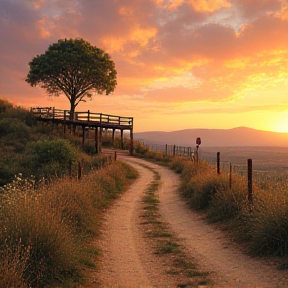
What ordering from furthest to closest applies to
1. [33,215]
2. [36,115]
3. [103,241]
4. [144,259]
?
[36,115] → [103,241] → [144,259] → [33,215]

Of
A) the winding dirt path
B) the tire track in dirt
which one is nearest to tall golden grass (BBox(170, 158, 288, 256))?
the winding dirt path

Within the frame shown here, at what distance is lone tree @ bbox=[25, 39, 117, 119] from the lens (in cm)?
4884

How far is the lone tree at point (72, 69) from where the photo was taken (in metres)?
48.8

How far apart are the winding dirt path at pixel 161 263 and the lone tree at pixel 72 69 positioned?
38.3 m

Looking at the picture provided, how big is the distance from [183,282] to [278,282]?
6.13 feet

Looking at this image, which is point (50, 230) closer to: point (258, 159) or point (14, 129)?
point (14, 129)

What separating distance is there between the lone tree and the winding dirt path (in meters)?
38.3

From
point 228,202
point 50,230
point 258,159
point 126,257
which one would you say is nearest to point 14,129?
point 228,202

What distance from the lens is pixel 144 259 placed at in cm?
817

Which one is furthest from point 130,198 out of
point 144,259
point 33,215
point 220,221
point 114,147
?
point 114,147

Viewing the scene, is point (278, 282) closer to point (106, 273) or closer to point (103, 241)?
point (106, 273)

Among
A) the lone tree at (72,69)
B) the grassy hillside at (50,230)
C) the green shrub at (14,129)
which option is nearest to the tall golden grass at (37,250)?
the grassy hillside at (50,230)

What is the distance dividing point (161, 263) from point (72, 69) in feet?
150

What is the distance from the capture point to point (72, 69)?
1956 inches
